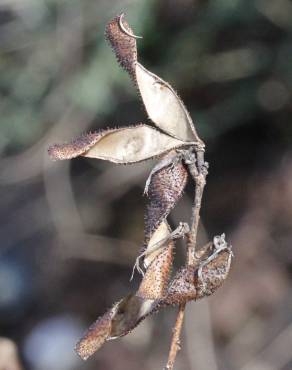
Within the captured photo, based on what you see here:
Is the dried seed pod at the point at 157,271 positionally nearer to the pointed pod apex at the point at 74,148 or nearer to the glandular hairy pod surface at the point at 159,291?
the glandular hairy pod surface at the point at 159,291

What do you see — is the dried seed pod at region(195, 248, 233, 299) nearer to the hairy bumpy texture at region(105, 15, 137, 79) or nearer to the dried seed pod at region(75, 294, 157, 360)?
the dried seed pod at region(75, 294, 157, 360)

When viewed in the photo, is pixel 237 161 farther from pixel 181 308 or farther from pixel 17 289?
pixel 181 308

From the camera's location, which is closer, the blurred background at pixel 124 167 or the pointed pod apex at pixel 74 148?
the pointed pod apex at pixel 74 148

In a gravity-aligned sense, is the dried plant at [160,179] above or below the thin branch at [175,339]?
above

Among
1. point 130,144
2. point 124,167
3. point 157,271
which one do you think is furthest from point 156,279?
point 124,167

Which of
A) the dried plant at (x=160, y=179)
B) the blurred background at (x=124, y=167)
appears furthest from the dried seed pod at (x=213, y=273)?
the blurred background at (x=124, y=167)

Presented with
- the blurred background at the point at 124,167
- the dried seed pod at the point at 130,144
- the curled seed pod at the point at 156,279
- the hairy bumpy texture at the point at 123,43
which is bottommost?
the blurred background at the point at 124,167

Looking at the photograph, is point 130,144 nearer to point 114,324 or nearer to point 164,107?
point 164,107

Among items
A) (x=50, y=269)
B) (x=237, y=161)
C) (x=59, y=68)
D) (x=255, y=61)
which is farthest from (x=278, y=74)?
(x=50, y=269)
